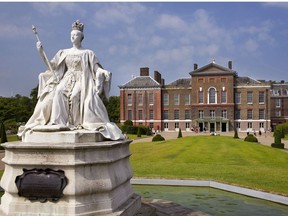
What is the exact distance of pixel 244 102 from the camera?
59719mm

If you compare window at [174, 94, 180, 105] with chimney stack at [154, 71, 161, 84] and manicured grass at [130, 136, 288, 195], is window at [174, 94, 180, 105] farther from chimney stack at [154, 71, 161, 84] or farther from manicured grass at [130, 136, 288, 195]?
manicured grass at [130, 136, 288, 195]

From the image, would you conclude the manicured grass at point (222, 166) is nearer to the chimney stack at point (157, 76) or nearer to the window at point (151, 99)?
the window at point (151, 99)

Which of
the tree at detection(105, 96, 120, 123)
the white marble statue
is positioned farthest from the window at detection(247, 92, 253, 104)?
the white marble statue

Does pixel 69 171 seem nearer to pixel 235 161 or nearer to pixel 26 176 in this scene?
pixel 26 176

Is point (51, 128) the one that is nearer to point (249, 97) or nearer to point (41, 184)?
point (41, 184)

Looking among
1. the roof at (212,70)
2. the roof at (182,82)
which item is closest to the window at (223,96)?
the roof at (212,70)

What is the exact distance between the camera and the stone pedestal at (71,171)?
539 cm

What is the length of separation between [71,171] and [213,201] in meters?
5.16

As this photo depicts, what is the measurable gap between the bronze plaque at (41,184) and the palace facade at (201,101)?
54160 millimetres

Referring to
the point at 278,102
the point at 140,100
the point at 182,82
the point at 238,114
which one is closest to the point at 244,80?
the point at 238,114

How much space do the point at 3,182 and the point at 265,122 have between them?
5807 cm

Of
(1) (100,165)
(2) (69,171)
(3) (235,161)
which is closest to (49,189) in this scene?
(2) (69,171)

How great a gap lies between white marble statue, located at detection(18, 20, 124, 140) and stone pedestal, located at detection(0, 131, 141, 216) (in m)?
0.40

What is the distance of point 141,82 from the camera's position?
61312mm
